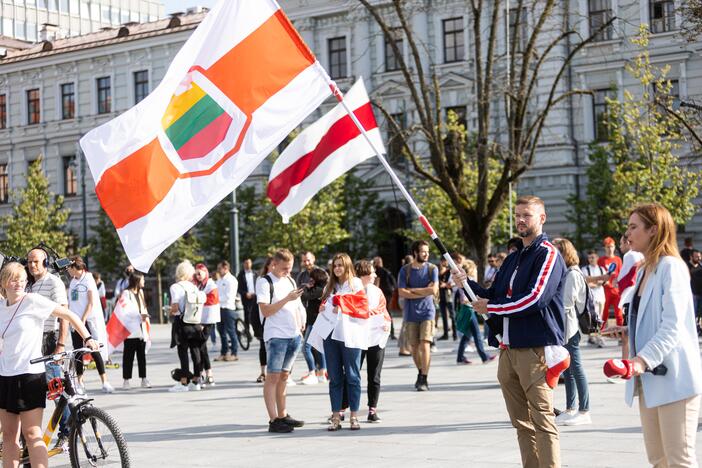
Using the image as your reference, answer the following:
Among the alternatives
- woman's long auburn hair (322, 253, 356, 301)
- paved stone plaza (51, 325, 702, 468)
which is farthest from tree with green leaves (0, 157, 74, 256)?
woman's long auburn hair (322, 253, 356, 301)

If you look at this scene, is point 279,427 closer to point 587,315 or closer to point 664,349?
point 587,315

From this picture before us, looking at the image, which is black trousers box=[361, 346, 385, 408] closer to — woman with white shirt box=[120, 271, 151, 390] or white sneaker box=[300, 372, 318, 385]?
white sneaker box=[300, 372, 318, 385]

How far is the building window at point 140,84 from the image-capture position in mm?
53503

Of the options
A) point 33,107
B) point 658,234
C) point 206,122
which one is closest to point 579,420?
point 206,122

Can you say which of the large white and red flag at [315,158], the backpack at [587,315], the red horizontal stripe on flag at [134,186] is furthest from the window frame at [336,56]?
the red horizontal stripe on flag at [134,186]

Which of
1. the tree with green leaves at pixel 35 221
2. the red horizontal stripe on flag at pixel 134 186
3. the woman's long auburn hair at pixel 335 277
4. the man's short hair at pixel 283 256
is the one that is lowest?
the woman's long auburn hair at pixel 335 277

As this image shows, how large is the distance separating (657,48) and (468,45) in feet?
25.6

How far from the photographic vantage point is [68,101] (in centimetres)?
5631

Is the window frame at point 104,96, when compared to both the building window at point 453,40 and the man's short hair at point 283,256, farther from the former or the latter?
the man's short hair at point 283,256

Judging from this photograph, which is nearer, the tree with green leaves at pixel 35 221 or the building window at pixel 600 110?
the building window at pixel 600 110

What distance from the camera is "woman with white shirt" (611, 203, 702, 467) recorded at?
576 cm

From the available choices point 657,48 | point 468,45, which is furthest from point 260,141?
point 468,45

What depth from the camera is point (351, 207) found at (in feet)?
147

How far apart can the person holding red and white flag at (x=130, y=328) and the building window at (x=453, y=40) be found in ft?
99.0
